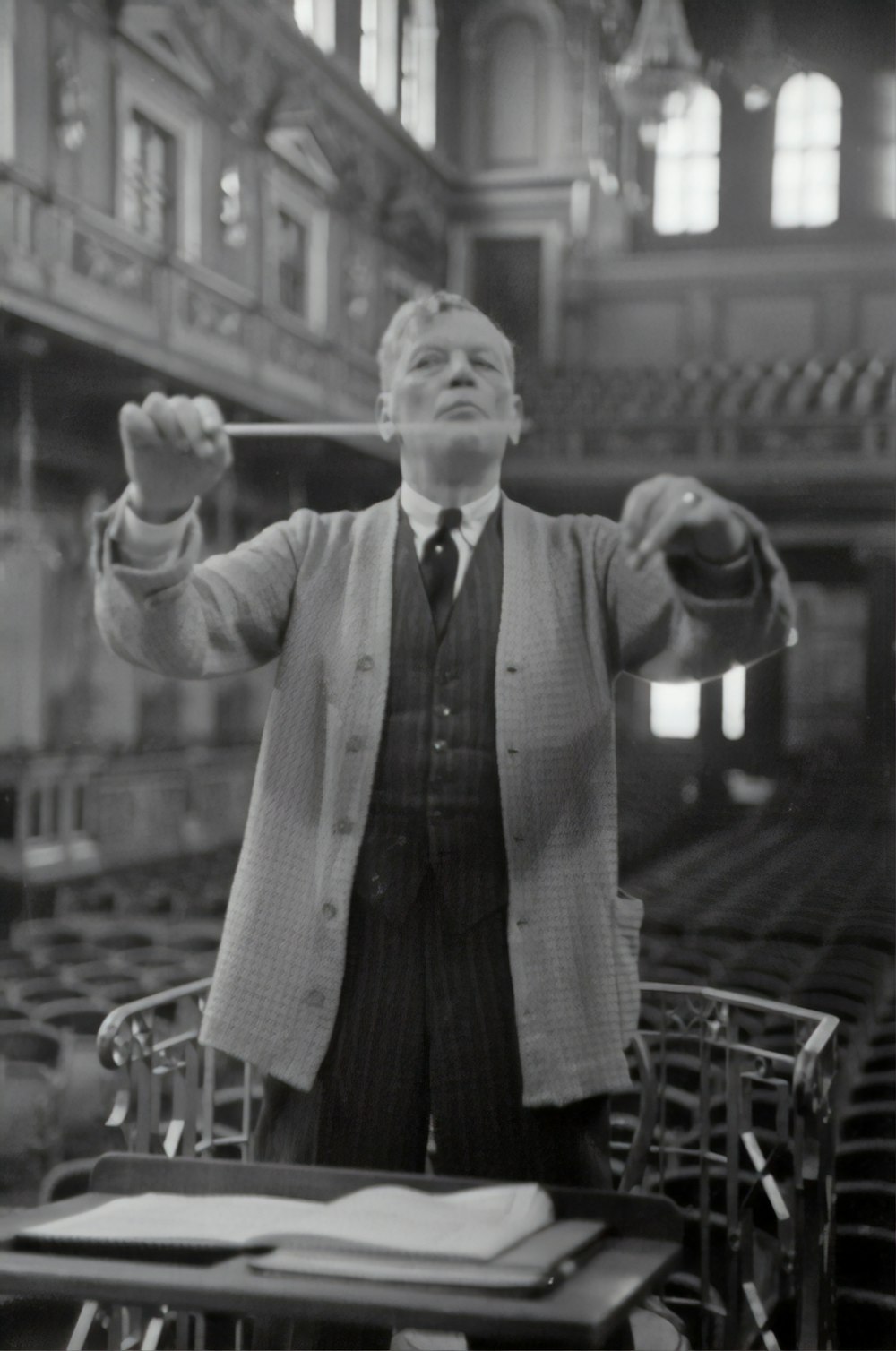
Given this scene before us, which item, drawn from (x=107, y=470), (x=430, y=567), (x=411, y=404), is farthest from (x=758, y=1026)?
(x=107, y=470)

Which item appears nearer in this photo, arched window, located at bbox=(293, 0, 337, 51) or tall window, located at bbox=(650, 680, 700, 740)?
tall window, located at bbox=(650, 680, 700, 740)

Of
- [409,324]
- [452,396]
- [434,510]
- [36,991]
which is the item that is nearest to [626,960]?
[434,510]

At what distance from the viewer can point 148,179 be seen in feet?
10.1

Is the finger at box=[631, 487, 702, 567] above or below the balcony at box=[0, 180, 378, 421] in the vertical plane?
below

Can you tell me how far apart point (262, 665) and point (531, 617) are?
0.36 metres

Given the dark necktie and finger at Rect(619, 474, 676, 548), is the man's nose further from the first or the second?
Answer: finger at Rect(619, 474, 676, 548)

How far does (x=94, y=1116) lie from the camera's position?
2928mm

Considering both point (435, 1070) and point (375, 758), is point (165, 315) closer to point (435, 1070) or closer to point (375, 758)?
point (375, 758)

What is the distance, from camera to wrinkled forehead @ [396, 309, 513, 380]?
6.08 feet

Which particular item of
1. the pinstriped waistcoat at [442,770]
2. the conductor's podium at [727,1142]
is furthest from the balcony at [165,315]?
the conductor's podium at [727,1142]

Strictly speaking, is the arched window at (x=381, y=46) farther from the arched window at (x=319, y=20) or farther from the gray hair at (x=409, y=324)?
the gray hair at (x=409, y=324)

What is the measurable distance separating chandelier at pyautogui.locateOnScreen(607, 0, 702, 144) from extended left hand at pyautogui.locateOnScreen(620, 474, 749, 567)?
95cm

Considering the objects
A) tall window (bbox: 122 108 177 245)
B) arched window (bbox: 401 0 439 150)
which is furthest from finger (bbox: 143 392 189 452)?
tall window (bbox: 122 108 177 245)

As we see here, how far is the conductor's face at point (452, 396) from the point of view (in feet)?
6.06
